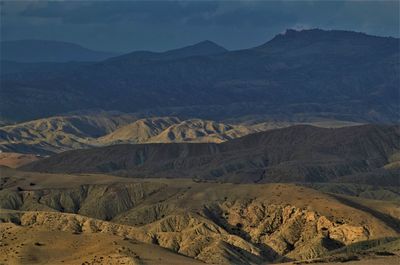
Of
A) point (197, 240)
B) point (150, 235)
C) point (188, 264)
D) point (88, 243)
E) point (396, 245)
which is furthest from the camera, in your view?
point (150, 235)

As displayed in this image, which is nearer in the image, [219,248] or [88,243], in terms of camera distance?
[88,243]

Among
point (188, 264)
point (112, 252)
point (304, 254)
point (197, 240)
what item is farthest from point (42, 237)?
point (304, 254)

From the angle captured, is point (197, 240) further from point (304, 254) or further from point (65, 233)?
point (65, 233)

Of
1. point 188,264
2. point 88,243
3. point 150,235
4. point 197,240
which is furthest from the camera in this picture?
point 150,235

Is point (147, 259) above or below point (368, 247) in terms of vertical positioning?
above

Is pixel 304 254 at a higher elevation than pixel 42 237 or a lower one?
lower

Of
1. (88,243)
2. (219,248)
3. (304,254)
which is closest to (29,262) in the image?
(88,243)

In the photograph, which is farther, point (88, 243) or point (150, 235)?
point (150, 235)

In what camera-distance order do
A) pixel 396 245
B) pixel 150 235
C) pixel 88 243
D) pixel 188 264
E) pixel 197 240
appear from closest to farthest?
pixel 188 264
pixel 88 243
pixel 396 245
pixel 197 240
pixel 150 235

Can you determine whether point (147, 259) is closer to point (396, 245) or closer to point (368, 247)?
point (396, 245)
